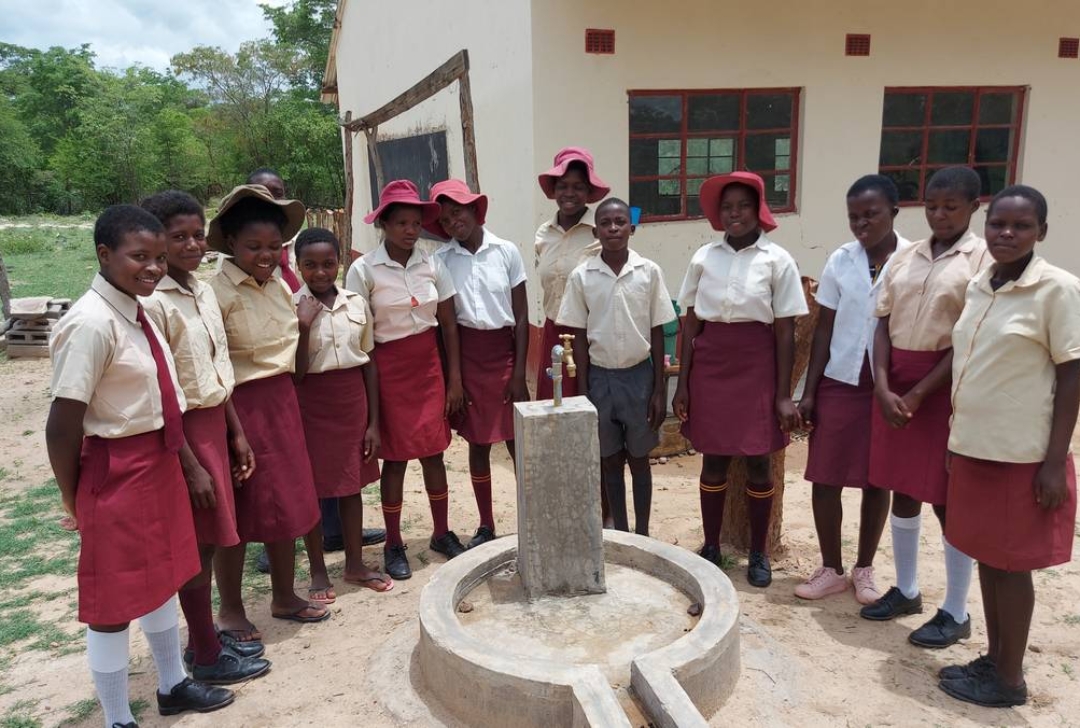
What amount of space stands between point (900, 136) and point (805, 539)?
4.40 m

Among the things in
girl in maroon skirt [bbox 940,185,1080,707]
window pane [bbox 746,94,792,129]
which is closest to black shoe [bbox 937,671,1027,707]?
girl in maroon skirt [bbox 940,185,1080,707]

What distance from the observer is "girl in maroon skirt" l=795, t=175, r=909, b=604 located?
343 centimetres

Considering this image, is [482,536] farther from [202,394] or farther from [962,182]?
[962,182]

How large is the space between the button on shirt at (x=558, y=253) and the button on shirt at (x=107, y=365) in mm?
2122

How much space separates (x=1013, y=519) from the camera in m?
2.71

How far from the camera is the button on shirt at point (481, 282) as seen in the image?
4.09 metres

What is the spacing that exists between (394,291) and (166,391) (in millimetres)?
1443

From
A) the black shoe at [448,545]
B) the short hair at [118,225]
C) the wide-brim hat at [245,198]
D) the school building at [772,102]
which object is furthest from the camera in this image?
the school building at [772,102]

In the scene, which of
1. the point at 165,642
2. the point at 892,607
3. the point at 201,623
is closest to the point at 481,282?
the point at 201,623

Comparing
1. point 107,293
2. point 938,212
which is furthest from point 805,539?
point 107,293

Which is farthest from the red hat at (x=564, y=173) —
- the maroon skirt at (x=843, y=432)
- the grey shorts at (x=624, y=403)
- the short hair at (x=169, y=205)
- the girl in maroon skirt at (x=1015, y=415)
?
the girl in maroon skirt at (x=1015, y=415)

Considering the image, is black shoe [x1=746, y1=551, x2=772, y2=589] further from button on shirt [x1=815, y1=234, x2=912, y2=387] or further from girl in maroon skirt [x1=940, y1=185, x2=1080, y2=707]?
girl in maroon skirt [x1=940, y1=185, x2=1080, y2=707]

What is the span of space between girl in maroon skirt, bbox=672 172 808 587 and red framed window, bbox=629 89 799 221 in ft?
9.92

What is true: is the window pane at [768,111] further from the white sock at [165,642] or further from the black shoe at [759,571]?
the white sock at [165,642]
